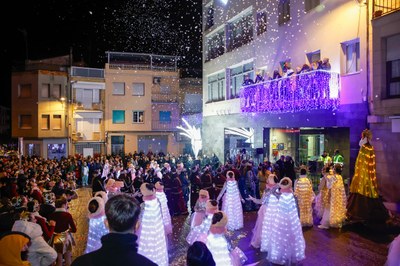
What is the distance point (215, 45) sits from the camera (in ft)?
95.6

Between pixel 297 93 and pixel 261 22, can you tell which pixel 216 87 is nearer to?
pixel 261 22

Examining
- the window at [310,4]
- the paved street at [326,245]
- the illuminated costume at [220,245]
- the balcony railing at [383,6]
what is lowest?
the paved street at [326,245]

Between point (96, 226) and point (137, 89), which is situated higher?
point (137, 89)

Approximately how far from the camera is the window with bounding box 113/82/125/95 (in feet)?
118

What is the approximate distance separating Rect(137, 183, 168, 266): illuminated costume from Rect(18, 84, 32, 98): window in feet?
95.8

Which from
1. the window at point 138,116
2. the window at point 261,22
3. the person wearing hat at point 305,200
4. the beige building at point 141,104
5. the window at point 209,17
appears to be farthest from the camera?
the window at point 138,116

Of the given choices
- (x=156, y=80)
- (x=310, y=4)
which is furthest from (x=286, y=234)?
(x=156, y=80)

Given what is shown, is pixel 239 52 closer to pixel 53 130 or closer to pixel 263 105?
pixel 263 105

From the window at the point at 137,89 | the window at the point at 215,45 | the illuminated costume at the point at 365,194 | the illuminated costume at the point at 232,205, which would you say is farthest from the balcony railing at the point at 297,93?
the window at the point at 137,89

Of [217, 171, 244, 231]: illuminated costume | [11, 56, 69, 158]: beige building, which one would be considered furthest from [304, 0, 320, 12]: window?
[11, 56, 69, 158]: beige building

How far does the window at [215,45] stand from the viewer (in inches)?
1096

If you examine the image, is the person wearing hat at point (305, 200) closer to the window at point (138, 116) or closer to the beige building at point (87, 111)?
the window at point (138, 116)

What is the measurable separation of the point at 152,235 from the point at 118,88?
29.4 m

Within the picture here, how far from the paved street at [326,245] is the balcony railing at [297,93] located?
6.42 m
